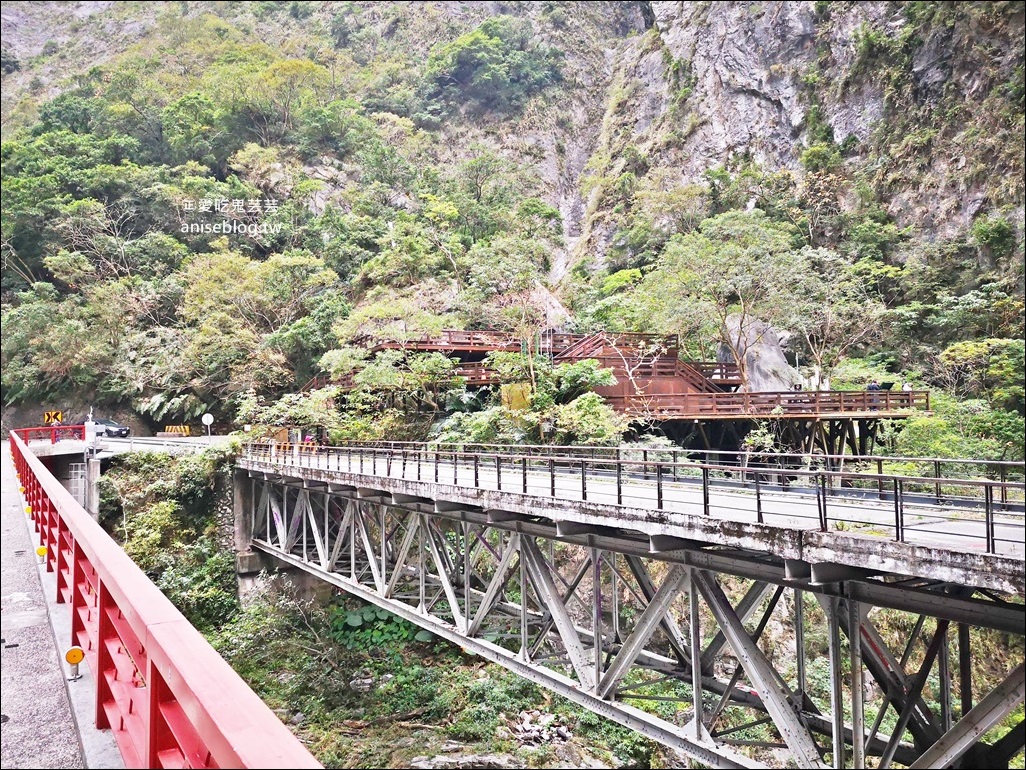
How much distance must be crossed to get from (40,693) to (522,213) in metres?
44.4

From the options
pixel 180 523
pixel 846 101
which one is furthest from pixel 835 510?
pixel 846 101

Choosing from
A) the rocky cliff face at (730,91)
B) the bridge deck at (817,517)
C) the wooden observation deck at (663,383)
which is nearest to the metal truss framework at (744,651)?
the bridge deck at (817,517)

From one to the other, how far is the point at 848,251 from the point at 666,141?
20140 millimetres

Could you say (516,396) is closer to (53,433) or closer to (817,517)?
(817,517)

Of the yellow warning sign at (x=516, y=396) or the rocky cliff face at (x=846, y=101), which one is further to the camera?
the rocky cliff face at (x=846, y=101)

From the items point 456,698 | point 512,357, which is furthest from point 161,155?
point 456,698

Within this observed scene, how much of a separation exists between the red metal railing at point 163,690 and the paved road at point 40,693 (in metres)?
0.11

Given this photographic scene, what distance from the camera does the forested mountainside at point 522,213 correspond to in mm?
26391

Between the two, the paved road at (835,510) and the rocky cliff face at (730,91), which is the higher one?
the rocky cliff face at (730,91)

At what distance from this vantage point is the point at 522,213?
44969 mm

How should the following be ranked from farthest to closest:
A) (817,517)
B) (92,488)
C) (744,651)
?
(92,488)
(817,517)
(744,651)

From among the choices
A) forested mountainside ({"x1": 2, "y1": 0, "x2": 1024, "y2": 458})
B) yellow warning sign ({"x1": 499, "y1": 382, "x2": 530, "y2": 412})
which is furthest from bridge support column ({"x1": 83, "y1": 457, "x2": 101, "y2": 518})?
yellow warning sign ({"x1": 499, "y1": 382, "x2": 530, "y2": 412})

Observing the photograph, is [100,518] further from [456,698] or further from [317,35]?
[317,35]

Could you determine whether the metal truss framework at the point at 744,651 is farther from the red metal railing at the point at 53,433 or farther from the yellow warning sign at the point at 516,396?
the red metal railing at the point at 53,433
